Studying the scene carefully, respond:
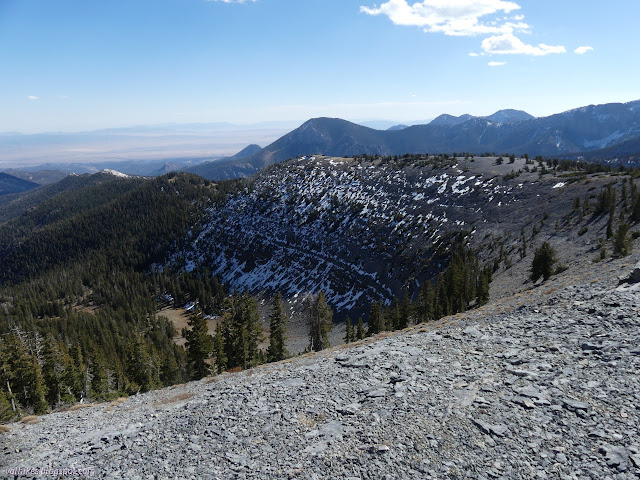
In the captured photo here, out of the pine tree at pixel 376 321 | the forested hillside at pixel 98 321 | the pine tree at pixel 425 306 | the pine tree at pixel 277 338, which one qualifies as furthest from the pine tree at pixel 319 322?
the forested hillside at pixel 98 321

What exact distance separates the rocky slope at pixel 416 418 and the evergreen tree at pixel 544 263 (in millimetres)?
19604

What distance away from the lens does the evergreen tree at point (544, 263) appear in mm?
36344

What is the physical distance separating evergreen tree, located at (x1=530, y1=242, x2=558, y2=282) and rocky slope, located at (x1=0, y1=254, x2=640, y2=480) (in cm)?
1960

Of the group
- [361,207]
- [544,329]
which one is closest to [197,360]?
[544,329]

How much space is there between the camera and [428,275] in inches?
2874

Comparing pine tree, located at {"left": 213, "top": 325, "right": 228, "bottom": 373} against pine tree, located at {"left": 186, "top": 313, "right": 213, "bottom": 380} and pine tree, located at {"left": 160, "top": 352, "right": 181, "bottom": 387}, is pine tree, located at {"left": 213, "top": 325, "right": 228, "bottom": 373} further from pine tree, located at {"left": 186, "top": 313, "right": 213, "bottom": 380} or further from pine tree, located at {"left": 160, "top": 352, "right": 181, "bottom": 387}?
pine tree, located at {"left": 160, "top": 352, "right": 181, "bottom": 387}

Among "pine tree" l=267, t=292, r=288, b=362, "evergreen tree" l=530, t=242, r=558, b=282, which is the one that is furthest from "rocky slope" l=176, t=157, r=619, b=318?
"pine tree" l=267, t=292, r=288, b=362

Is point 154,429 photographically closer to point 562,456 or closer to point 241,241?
point 562,456

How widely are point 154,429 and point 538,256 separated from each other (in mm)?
41480

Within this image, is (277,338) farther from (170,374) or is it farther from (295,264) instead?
(295,264)

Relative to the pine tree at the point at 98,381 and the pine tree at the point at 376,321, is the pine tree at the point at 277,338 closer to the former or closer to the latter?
the pine tree at the point at 376,321

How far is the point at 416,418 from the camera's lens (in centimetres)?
1141

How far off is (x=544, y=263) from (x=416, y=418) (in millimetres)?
34217

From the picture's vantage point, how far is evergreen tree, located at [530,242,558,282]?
119 ft
